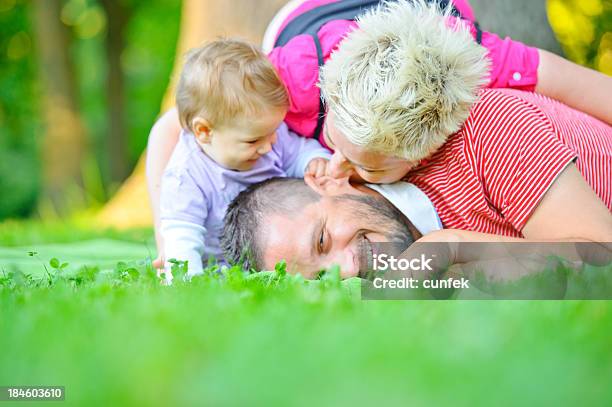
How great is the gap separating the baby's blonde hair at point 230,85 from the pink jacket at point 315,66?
89 millimetres

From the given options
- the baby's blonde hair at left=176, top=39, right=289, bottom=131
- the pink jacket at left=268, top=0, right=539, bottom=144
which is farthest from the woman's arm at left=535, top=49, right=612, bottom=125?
the baby's blonde hair at left=176, top=39, right=289, bottom=131

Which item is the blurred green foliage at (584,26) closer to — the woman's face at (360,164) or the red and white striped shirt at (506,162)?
the red and white striped shirt at (506,162)

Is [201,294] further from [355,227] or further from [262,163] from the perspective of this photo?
[262,163]

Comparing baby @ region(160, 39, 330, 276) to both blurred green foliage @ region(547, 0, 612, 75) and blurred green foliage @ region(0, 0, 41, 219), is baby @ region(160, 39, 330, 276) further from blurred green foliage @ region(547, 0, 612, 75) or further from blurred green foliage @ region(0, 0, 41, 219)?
blurred green foliage @ region(0, 0, 41, 219)

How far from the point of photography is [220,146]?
352cm

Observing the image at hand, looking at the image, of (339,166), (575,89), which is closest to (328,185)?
(339,166)

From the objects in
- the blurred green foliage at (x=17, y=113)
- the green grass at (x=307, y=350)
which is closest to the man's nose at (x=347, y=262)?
the green grass at (x=307, y=350)

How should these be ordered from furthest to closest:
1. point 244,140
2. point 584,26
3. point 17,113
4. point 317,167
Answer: point 17,113, point 584,26, point 244,140, point 317,167

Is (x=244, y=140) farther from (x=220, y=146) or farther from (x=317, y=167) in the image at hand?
(x=317, y=167)

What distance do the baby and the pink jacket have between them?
0.08 m

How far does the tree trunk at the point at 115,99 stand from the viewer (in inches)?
629

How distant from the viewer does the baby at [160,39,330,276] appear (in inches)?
133

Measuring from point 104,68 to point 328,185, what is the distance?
14.6 metres

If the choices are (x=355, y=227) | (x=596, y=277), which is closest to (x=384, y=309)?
(x=596, y=277)
